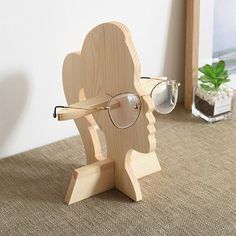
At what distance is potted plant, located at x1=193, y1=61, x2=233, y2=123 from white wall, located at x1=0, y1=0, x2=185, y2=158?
133 mm

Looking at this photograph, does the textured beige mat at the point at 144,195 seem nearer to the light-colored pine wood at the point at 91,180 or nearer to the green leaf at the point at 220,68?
the light-colored pine wood at the point at 91,180

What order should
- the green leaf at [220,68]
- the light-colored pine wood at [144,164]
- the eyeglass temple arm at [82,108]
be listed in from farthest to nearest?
the green leaf at [220,68]
the light-colored pine wood at [144,164]
the eyeglass temple arm at [82,108]

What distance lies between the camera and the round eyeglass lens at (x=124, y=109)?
2.63ft

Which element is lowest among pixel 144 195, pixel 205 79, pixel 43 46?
pixel 144 195

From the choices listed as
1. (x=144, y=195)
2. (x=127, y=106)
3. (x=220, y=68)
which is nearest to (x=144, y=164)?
(x=144, y=195)

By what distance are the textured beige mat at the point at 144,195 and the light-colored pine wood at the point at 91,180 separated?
12 millimetres

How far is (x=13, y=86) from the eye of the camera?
983 millimetres

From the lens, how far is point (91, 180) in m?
0.88

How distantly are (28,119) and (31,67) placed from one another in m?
0.10

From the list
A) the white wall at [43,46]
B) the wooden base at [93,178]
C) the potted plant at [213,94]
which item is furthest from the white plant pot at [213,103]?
the wooden base at [93,178]

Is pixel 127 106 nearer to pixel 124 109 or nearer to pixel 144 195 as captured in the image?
pixel 124 109

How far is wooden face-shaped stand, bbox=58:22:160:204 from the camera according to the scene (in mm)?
801

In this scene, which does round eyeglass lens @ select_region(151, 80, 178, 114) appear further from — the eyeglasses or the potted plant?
the potted plant

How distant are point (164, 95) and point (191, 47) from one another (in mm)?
305
